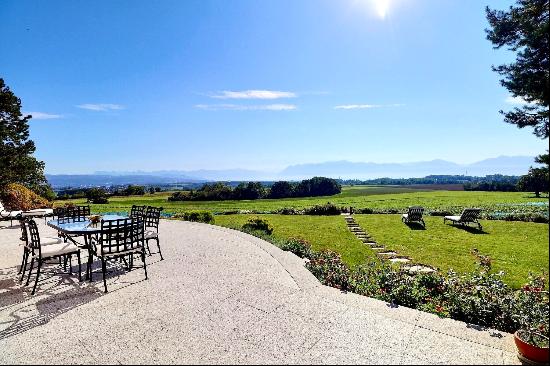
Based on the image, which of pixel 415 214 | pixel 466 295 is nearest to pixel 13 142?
pixel 466 295

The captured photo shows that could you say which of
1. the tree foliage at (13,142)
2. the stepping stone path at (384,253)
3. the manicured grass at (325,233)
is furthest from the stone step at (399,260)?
the tree foliage at (13,142)

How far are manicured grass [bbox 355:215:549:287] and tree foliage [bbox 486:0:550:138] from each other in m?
4.62

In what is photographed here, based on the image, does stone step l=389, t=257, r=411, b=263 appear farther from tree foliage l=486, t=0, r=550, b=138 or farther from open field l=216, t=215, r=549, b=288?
tree foliage l=486, t=0, r=550, b=138

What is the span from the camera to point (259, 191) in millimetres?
57531

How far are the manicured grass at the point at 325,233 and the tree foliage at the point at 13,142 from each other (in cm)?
1131

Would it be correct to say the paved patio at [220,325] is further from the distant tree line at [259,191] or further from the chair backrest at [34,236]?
the distant tree line at [259,191]

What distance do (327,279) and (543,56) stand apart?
16.1 feet

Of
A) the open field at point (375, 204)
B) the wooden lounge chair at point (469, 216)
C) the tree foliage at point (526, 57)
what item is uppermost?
the tree foliage at point (526, 57)

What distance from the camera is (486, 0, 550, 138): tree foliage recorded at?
4.28 meters

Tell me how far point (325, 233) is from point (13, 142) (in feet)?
60.8

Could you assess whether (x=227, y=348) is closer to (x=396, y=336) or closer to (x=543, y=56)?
(x=396, y=336)

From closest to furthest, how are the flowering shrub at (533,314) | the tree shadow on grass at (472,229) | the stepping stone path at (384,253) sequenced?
the flowering shrub at (533,314), the stepping stone path at (384,253), the tree shadow on grass at (472,229)

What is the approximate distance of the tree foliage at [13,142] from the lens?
17312 mm

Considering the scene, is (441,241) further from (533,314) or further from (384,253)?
(533,314)
